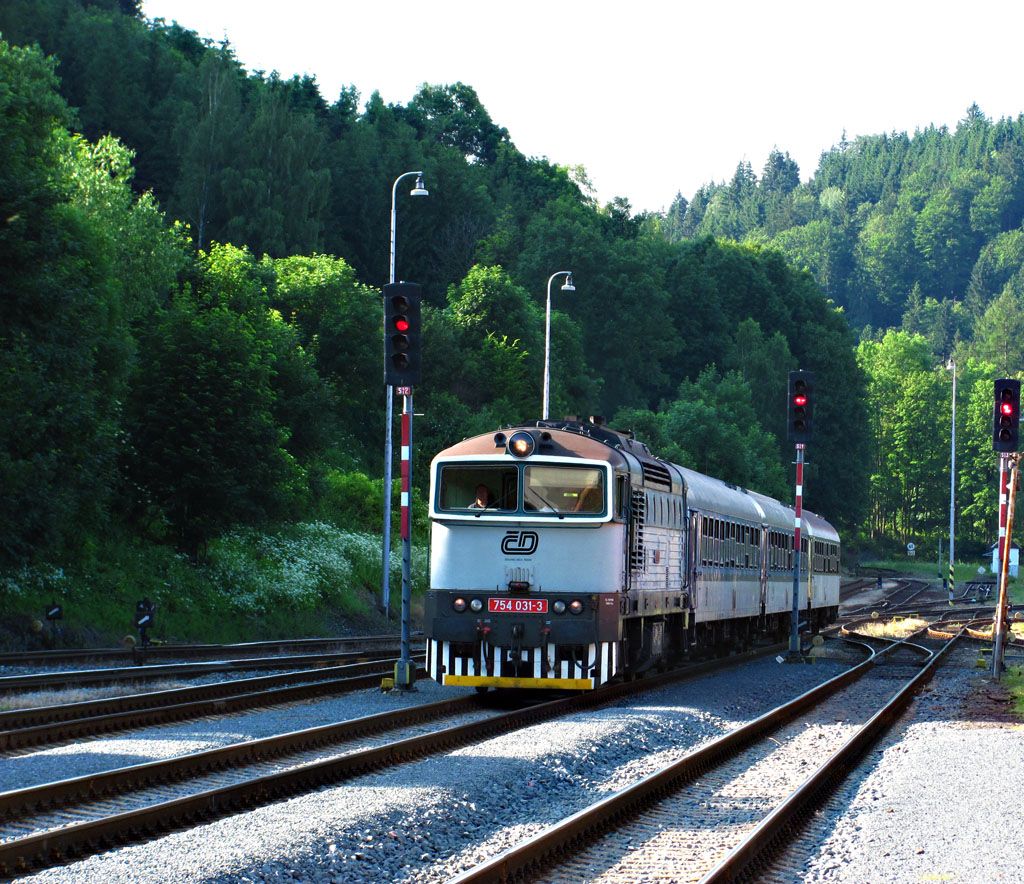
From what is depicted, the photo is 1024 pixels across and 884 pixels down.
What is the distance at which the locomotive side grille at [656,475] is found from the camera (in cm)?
2234

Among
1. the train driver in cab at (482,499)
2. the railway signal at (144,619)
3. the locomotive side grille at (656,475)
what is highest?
the locomotive side grille at (656,475)

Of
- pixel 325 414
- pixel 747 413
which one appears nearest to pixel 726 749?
pixel 325 414

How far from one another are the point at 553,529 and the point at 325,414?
2726 cm

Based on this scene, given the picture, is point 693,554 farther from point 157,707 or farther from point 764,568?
point 157,707

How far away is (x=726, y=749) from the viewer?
1619cm

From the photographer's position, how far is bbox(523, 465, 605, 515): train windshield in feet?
66.0

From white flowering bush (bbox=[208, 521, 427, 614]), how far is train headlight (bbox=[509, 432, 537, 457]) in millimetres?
20896

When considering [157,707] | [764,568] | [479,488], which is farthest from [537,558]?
[764,568]

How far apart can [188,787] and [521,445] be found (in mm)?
8417

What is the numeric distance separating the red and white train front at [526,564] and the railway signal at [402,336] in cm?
167

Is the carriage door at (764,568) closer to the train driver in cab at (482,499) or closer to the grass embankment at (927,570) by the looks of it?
the train driver in cab at (482,499)

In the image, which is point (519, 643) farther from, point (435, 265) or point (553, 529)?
point (435, 265)

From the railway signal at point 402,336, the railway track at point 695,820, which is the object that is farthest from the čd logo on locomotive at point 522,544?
the railway track at point 695,820

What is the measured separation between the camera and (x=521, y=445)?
66.3ft
